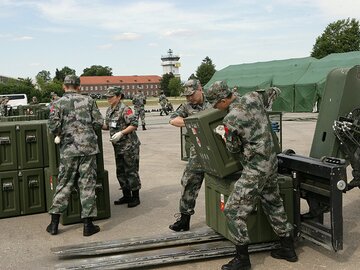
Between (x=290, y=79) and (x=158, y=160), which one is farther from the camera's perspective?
(x=290, y=79)

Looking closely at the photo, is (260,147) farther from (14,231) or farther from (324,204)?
(14,231)

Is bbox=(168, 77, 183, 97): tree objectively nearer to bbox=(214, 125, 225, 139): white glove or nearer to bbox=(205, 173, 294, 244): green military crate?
bbox=(205, 173, 294, 244): green military crate

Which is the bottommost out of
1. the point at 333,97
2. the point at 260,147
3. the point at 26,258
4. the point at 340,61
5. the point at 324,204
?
the point at 26,258

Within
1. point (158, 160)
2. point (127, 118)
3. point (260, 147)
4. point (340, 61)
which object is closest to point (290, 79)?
point (340, 61)

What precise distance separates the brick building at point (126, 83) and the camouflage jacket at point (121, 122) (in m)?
135

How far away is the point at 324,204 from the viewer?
4801mm

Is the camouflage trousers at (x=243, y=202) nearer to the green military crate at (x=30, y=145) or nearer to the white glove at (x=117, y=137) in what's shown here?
the white glove at (x=117, y=137)

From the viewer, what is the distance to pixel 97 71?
15900 cm

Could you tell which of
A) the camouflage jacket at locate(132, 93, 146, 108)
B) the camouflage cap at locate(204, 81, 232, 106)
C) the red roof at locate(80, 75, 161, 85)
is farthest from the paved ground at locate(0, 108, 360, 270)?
the red roof at locate(80, 75, 161, 85)

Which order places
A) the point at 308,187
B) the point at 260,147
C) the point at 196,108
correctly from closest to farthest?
the point at 260,147
the point at 308,187
the point at 196,108

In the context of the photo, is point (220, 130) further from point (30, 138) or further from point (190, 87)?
point (30, 138)

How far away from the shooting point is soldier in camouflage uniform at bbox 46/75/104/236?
224 inches

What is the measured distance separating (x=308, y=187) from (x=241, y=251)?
0.97 meters

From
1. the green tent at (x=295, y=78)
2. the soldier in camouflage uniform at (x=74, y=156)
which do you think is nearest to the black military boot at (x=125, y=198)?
the soldier in camouflage uniform at (x=74, y=156)
